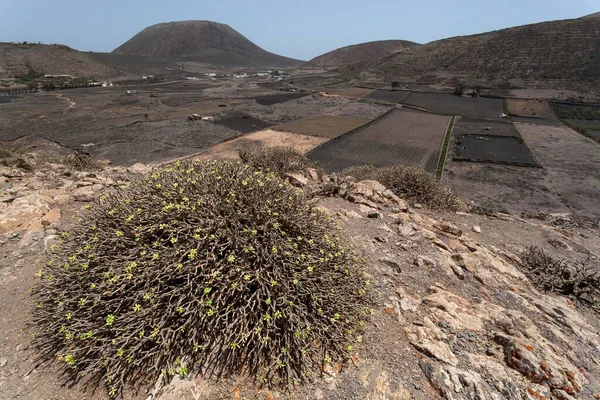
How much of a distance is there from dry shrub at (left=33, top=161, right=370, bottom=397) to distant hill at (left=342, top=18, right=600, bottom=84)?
89.0 metres

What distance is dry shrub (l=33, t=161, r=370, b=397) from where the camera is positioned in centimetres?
343

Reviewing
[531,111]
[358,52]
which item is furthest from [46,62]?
[358,52]

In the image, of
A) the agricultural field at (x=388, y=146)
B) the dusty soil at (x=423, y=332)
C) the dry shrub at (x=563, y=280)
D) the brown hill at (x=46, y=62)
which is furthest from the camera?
the brown hill at (x=46, y=62)

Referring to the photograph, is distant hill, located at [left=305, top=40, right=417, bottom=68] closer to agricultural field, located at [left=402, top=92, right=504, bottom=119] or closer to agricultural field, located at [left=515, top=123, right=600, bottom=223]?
agricultural field, located at [left=402, top=92, right=504, bottom=119]

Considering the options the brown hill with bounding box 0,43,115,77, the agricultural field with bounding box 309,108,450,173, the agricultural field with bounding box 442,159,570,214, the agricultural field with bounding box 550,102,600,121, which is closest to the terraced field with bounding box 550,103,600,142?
the agricultural field with bounding box 550,102,600,121

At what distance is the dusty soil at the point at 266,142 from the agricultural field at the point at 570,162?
2222 cm

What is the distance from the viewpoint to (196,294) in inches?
141

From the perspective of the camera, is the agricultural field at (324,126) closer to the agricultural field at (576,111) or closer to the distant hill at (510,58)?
the agricultural field at (576,111)

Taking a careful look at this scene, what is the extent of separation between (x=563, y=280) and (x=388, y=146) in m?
28.4

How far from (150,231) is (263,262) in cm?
153

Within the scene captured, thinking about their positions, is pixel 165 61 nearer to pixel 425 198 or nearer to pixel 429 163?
pixel 429 163

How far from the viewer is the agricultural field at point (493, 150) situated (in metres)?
29.1

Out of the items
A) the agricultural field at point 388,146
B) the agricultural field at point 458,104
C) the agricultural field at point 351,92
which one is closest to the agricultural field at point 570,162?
the agricultural field at point 458,104

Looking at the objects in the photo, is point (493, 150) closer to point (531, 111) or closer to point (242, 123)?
point (531, 111)
